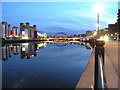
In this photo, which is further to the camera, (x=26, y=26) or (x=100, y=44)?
(x=26, y=26)

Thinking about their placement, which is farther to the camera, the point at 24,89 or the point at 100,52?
the point at 24,89

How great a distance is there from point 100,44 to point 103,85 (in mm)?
1822

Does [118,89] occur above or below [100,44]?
below

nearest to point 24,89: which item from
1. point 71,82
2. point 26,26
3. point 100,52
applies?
point 71,82

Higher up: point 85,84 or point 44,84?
point 85,84

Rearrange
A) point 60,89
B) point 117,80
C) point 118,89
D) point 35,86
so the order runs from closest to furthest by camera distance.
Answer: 1. point 118,89
2. point 117,80
3. point 60,89
4. point 35,86

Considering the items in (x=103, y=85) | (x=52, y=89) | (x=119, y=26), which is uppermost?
(x=119, y=26)

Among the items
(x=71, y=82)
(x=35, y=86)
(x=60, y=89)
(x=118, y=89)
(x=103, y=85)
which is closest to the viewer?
(x=103, y=85)

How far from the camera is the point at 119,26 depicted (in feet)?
368

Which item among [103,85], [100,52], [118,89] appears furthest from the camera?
[118,89]

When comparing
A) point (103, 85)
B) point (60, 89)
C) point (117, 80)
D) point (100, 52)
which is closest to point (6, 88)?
point (60, 89)

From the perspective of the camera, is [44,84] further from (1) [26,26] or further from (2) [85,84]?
(1) [26,26]

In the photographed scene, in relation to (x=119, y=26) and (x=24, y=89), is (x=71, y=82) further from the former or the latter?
(x=119, y=26)

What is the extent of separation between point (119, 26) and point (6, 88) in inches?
4455
